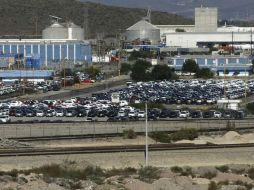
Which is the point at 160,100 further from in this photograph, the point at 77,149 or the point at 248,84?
the point at 77,149

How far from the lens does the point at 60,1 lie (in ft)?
514

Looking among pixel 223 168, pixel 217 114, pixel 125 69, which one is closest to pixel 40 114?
pixel 217 114

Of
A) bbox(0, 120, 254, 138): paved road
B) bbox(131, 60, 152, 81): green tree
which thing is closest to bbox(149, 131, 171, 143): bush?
bbox(0, 120, 254, 138): paved road

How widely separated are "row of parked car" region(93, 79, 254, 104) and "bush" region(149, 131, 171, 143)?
17.6m

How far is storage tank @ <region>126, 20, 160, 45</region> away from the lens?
11088 centimetres

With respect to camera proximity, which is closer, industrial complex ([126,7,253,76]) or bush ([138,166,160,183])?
bush ([138,166,160,183])

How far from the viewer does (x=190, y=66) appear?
74.6 meters

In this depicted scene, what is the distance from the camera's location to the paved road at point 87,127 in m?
34.2

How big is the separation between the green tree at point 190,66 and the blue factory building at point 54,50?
1429 cm

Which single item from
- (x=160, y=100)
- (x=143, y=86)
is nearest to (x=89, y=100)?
(x=160, y=100)

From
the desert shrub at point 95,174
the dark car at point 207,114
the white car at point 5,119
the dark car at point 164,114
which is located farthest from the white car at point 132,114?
the desert shrub at point 95,174

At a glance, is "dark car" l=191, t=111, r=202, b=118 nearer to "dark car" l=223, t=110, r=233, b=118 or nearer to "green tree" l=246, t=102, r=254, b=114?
"dark car" l=223, t=110, r=233, b=118

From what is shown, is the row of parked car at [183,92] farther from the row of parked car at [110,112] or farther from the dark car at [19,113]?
the dark car at [19,113]

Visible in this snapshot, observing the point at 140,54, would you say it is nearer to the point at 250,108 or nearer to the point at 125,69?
the point at 125,69
